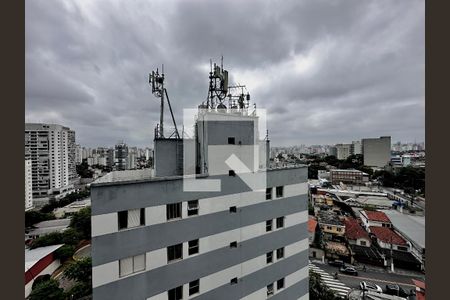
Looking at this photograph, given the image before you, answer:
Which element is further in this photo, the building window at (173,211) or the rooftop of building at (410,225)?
the rooftop of building at (410,225)

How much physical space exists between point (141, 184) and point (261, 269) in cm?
754

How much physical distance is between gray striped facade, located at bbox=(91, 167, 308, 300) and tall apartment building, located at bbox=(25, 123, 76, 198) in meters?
82.0

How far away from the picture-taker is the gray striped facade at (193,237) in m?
7.07

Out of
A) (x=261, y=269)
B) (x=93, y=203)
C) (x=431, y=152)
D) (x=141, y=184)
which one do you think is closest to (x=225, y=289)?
(x=261, y=269)

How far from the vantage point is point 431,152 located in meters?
6.19

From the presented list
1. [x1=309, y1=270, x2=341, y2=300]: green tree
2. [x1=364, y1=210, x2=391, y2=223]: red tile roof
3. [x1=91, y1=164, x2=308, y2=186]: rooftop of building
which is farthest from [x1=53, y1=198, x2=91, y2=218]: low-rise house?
[x1=364, y1=210, x2=391, y2=223]: red tile roof

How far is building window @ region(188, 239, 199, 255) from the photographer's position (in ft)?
28.3

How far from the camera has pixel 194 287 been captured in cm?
873

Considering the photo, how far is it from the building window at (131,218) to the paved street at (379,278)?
27965 millimetres

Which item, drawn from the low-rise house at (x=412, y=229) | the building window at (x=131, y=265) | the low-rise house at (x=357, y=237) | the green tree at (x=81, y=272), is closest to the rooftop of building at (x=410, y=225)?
the low-rise house at (x=412, y=229)

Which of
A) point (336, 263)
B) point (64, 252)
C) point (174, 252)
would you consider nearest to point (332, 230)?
point (336, 263)

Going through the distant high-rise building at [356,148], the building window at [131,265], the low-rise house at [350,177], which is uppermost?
the distant high-rise building at [356,148]

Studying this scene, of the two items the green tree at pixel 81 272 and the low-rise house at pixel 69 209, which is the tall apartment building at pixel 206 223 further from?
the low-rise house at pixel 69 209

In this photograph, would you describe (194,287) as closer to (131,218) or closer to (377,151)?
(131,218)
